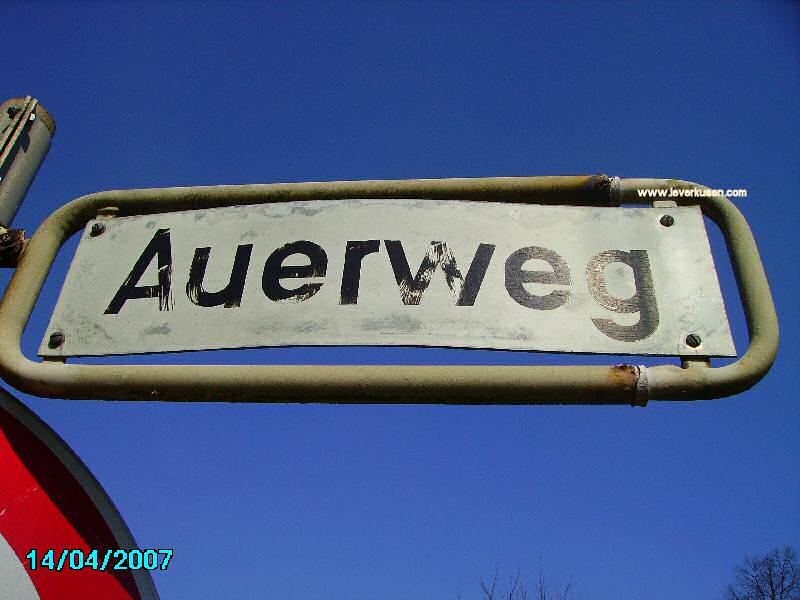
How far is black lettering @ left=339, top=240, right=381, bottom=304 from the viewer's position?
3.80 ft

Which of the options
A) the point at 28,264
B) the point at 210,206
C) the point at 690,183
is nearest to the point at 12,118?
the point at 28,264

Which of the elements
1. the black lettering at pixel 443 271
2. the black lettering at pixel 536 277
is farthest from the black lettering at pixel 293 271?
the black lettering at pixel 536 277

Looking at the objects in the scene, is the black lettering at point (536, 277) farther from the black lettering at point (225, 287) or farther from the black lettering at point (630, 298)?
the black lettering at point (225, 287)

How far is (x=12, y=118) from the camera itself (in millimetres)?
1517

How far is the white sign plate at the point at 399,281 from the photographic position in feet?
3.62

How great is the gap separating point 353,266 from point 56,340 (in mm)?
489

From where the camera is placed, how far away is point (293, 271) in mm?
1211

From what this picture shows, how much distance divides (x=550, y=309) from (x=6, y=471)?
0.86 metres

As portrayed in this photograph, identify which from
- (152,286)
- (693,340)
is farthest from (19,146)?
(693,340)

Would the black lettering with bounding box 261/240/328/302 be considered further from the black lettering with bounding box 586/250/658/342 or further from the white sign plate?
the black lettering with bounding box 586/250/658/342

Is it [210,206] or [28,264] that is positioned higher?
[210,206]

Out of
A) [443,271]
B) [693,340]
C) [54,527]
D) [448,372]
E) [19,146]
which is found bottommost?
[54,527]

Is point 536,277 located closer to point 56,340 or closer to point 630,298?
point 630,298

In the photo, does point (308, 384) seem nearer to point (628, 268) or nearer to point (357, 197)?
point (357, 197)
